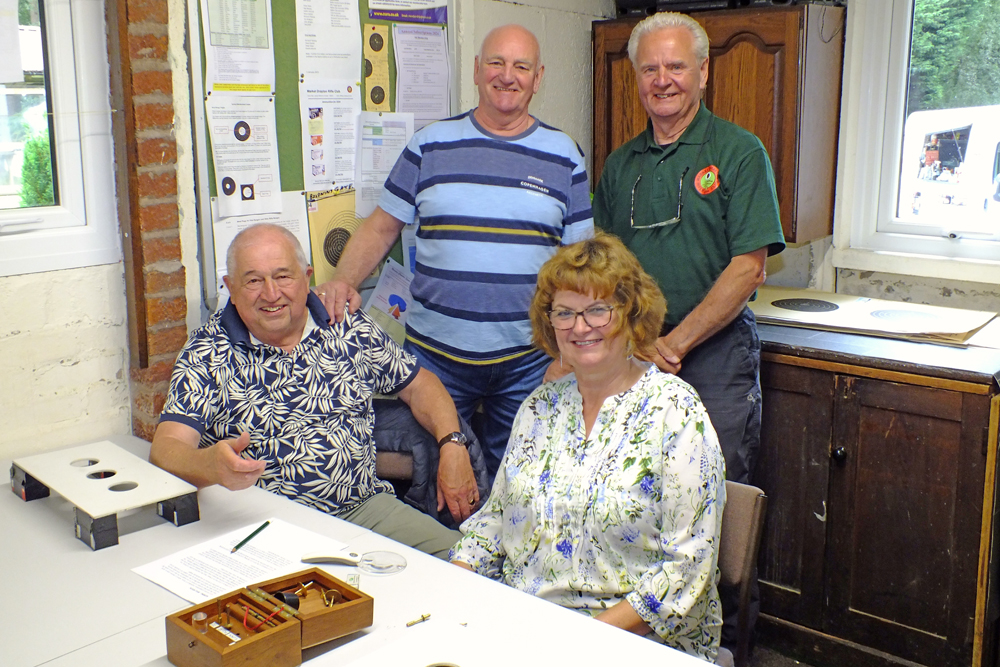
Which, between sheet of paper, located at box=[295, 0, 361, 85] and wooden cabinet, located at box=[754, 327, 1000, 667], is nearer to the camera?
wooden cabinet, located at box=[754, 327, 1000, 667]

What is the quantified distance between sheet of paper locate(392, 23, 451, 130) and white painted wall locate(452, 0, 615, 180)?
63mm

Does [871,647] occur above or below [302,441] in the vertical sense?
below

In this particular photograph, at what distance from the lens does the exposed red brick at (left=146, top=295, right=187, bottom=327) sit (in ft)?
7.64

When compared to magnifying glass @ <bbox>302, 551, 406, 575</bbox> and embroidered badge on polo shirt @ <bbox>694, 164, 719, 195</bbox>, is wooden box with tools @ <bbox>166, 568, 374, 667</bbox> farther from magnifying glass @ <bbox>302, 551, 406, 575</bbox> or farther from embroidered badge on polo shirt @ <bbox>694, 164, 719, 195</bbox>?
embroidered badge on polo shirt @ <bbox>694, 164, 719, 195</bbox>

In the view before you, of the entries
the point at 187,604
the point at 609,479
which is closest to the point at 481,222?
the point at 609,479

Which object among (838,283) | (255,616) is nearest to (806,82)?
(838,283)

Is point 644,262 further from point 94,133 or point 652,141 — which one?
point 94,133

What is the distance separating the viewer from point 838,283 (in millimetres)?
3494

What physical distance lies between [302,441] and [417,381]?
1.25ft

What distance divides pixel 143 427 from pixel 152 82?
89 cm

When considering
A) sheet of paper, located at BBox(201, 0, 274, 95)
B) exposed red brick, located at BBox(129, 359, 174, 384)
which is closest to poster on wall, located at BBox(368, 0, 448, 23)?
sheet of paper, located at BBox(201, 0, 274, 95)

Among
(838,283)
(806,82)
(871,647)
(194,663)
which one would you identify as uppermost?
(806,82)

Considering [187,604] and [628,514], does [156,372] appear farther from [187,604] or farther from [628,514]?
[628,514]

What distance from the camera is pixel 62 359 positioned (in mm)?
2303
